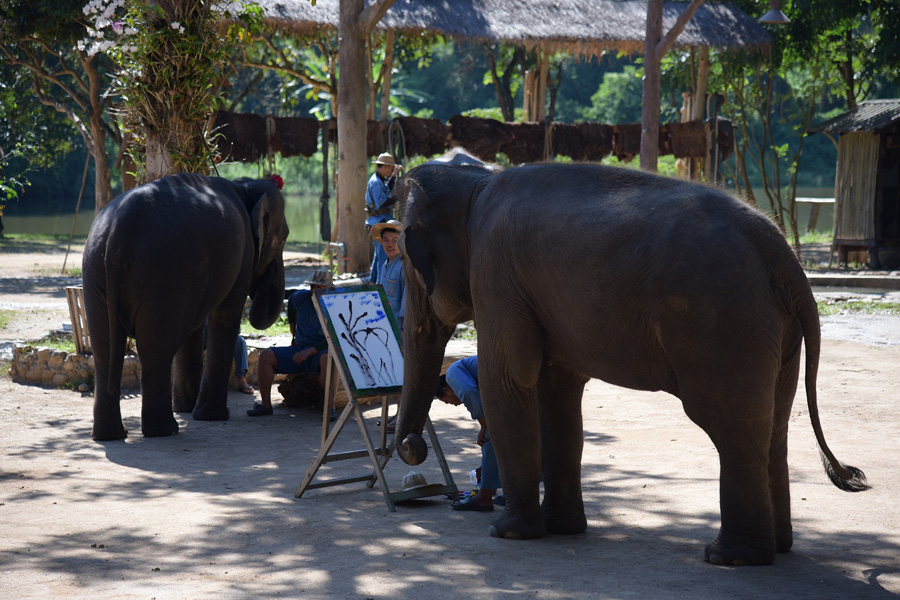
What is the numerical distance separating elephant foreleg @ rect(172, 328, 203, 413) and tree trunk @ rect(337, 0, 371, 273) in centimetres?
505

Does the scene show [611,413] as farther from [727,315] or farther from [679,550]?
[727,315]

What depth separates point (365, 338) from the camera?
20.5 ft

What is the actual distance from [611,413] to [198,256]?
3532 millimetres

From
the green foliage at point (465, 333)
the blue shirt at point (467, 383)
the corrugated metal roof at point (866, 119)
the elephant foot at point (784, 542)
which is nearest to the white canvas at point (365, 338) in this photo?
the blue shirt at point (467, 383)

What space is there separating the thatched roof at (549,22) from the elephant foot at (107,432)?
9474mm

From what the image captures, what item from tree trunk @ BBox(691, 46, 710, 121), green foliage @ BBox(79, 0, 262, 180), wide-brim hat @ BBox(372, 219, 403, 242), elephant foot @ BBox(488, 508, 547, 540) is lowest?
elephant foot @ BBox(488, 508, 547, 540)

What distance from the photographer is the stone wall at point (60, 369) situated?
941 centimetres

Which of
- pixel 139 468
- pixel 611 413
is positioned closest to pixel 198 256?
pixel 139 468

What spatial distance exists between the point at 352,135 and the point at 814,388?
975 cm

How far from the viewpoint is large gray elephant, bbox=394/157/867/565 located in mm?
4195

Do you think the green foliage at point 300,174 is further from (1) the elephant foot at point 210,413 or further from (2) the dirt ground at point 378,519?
(2) the dirt ground at point 378,519

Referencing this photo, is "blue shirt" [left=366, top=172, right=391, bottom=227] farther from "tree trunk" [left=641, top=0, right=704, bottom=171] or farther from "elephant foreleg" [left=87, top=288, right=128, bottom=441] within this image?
"elephant foreleg" [left=87, top=288, right=128, bottom=441]

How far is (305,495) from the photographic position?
6.07 meters

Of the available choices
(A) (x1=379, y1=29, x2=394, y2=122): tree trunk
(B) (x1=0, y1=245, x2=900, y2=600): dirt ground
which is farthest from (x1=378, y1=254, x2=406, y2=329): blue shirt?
(A) (x1=379, y1=29, x2=394, y2=122): tree trunk
